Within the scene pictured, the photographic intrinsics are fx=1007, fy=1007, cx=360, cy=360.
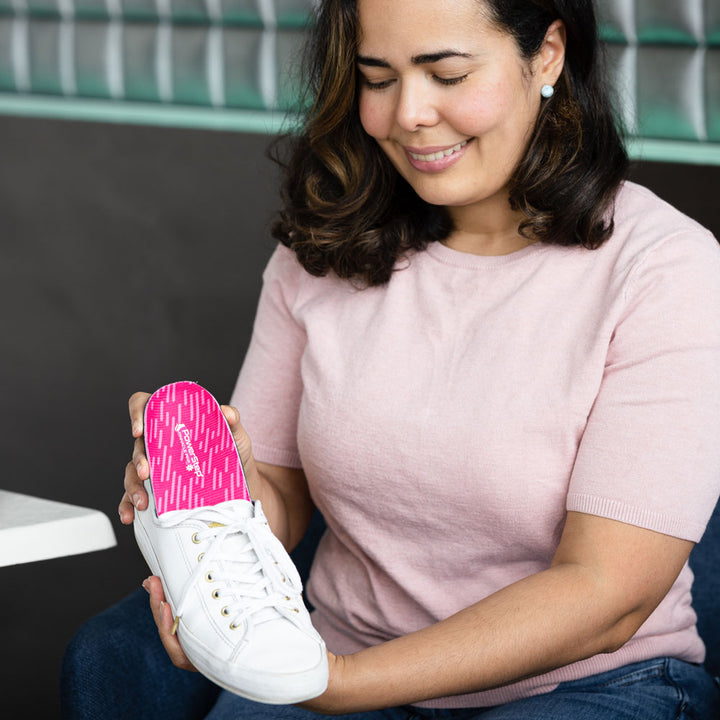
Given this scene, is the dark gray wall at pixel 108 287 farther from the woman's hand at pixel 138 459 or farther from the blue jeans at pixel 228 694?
the woman's hand at pixel 138 459

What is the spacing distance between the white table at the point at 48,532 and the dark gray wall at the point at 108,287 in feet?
3.94

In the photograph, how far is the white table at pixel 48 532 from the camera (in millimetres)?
893

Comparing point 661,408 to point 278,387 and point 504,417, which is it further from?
point 278,387

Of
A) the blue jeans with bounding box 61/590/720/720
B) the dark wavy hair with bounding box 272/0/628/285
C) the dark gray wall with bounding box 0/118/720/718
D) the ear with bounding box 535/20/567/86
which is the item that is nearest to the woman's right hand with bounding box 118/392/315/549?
the blue jeans with bounding box 61/590/720/720

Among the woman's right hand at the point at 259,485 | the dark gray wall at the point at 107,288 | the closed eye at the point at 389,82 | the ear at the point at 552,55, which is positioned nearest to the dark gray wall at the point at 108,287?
the dark gray wall at the point at 107,288

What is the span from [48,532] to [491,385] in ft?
1.51

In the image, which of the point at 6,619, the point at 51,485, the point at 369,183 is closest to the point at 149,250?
the point at 51,485

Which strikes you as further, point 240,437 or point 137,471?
point 240,437

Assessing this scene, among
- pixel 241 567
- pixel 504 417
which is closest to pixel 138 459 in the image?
pixel 241 567

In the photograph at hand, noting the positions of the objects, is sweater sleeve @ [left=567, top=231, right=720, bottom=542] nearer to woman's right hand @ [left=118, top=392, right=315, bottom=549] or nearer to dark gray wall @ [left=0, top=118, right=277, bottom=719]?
woman's right hand @ [left=118, top=392, right=315, bottom=549]

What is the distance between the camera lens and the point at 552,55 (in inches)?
43.3

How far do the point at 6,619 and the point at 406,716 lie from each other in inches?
47.4

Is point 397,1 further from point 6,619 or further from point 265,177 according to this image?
point 265,177

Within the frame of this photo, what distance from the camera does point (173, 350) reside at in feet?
8.79
